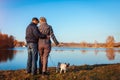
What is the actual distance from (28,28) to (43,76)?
2.27 metres

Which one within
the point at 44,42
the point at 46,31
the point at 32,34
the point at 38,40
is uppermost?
the point at 46,31

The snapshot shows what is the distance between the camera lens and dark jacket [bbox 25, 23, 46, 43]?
12094 millimetres

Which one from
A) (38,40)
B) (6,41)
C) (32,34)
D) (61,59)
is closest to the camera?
(32,34)

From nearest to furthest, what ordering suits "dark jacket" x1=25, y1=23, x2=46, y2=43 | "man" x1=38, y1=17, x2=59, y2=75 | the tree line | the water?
"dark jacket" x1=25, y1=23, x2=46, y2=43 → "man" x1=38, y1=17, x2=59, y2=75 → the water → the tree line

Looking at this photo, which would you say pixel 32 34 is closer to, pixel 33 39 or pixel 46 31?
pixel 33 39

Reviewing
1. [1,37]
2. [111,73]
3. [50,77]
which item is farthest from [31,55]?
[1,37]

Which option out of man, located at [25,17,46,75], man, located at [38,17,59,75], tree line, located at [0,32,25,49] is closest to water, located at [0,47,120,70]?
man, located at [38,17,59,75]

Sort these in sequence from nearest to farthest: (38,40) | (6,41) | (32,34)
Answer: (32,34)
(38,40)
(6,41)

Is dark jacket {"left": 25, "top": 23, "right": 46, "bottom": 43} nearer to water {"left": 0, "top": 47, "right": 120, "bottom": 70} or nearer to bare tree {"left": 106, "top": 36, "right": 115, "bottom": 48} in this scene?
water {"left": 0, "top": 47, "right": 120, "bottom": 70}

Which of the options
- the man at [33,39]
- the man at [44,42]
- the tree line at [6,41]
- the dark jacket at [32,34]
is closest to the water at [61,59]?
the man at [44,42]

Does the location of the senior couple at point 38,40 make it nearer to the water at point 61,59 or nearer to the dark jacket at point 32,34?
the dark jacket at point 32,34

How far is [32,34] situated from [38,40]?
46 centimetres

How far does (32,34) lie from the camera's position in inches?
480

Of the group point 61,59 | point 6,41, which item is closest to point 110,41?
point 6,41
